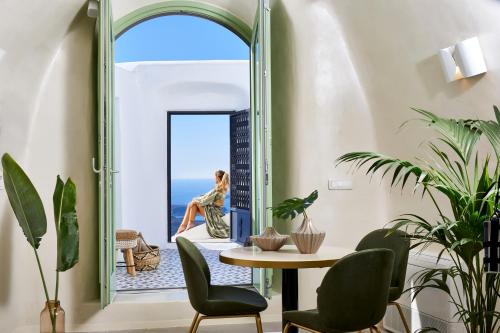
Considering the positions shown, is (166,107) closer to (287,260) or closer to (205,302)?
(205,302)

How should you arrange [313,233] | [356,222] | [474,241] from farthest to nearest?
[356,222] → [313,233] → [474,241]

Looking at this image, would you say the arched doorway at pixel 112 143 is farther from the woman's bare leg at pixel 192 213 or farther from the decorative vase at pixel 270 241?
the woman's bare leg at pixel 192 213

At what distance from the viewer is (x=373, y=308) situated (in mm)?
3105

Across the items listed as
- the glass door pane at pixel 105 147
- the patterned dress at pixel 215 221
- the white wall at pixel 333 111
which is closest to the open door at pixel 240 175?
the patterned dress at pixel 215 221

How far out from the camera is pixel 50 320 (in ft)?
15.0

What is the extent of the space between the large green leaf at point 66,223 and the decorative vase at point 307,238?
1.66 meters

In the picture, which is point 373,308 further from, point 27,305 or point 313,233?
point 27,305

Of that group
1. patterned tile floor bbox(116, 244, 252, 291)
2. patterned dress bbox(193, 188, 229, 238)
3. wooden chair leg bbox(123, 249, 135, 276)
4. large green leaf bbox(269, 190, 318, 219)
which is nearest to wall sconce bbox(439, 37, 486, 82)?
large green leaf bbox(269, 190, 318, 219)

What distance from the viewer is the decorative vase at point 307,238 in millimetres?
3826

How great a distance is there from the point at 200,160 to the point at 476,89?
889 cm

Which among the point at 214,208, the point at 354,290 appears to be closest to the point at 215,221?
the point at 214,208

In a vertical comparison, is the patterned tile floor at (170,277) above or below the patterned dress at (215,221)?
below

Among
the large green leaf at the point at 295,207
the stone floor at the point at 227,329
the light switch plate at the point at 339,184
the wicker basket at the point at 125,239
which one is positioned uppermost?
the light switch plate at the point at 339,184

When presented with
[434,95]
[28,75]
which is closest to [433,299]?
[434,95]
